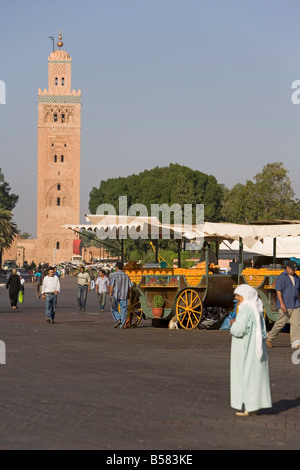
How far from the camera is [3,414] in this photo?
8.52m

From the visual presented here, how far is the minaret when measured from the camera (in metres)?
127

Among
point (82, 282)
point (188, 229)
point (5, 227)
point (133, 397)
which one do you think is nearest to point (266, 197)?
point (82, 282)

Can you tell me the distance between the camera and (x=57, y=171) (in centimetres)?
12750

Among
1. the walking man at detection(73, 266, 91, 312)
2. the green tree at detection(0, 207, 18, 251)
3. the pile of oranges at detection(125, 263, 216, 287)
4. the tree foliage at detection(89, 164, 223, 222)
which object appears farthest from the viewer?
the tree foliage at detection(89, 164, 223, 222)

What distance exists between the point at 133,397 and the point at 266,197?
149ft

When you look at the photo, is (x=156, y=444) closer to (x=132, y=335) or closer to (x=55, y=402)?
(x=55, y=402)

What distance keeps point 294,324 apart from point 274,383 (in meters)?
4.60

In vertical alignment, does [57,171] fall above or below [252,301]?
above

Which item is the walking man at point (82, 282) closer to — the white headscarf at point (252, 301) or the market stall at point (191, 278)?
the market stall at point (191, 278)

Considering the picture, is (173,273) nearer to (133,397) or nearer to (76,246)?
(133,397)

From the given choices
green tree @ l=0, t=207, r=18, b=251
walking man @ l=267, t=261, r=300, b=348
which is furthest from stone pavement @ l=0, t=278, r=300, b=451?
green tree @ l=0, t=207, r=18, b=251

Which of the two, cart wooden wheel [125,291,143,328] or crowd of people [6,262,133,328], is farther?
cart wooden wheel [125,291,143,328]

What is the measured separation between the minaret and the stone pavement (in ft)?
360

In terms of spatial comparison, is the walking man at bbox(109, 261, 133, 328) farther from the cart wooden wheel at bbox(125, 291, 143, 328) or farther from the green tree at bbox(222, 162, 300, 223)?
the green tree at bbox(222, 162, 300, 223)
